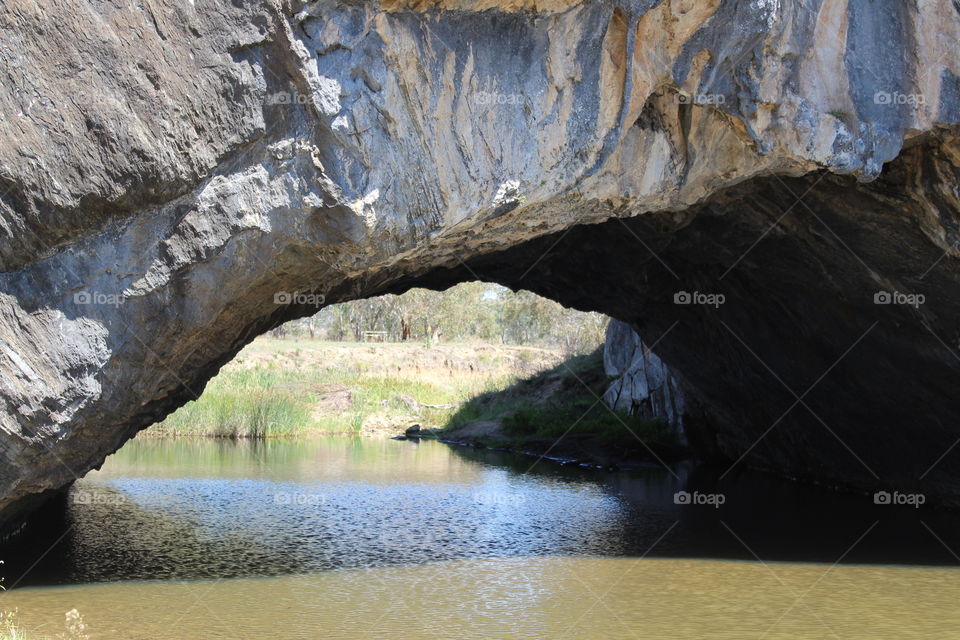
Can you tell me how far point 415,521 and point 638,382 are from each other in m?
11.1

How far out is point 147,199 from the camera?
6.40 m

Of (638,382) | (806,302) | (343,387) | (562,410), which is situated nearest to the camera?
(806,302)

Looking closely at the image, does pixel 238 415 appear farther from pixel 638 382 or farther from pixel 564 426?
pixel 638 382

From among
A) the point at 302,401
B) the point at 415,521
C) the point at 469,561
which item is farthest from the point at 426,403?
the point at 469,561

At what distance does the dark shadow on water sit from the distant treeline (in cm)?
2898

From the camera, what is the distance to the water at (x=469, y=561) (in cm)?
704

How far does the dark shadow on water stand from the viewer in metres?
9.05

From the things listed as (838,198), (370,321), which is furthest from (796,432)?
(370,321)

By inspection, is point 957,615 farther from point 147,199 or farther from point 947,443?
point 147,199

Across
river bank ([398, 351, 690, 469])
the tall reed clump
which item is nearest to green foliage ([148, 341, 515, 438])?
the tall reed clump

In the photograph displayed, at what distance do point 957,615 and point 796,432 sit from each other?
729cm

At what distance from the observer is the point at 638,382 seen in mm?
21016

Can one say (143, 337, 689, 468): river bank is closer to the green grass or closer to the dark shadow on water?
the green grass

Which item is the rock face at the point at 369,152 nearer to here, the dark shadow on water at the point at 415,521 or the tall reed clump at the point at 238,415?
the dark shadow on water at the point at 415,521
